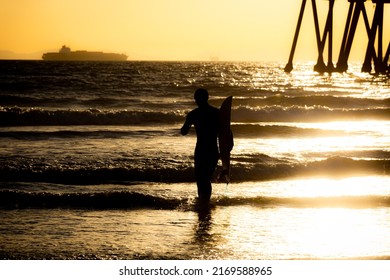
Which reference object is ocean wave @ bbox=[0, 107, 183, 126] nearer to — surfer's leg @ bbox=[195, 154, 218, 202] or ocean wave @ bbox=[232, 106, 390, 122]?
ocean wave @ bbox=[232, 106, 390, 122]

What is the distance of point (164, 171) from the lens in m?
12.6

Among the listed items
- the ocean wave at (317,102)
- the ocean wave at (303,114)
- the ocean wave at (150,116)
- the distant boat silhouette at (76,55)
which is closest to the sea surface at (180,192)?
the ocean wave at (150,116)

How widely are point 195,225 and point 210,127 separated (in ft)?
4.02

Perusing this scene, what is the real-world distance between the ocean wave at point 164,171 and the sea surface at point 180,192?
0.02 metres

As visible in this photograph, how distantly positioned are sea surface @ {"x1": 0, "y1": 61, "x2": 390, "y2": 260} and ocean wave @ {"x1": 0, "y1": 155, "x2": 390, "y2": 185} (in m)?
0.02

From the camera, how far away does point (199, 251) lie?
289 inches

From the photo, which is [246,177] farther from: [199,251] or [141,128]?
[141,128]

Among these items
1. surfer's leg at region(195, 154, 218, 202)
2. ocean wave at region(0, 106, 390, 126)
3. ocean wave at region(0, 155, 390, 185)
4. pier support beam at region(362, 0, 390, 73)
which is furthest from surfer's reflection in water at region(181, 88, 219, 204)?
pier support beam at region(362, 0, 390, 73)

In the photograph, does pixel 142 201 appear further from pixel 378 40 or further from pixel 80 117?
pixel 378 40

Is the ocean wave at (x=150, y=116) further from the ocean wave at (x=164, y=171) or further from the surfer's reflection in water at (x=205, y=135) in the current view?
the surfer's reflection in water at (x=205, y=135)

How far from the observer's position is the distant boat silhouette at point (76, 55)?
157500 mm

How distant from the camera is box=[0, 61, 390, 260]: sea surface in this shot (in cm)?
762

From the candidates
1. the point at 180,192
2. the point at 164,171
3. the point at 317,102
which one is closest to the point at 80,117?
the point at 317,102
